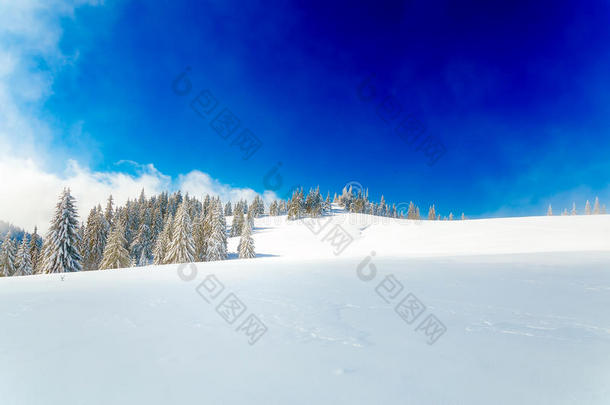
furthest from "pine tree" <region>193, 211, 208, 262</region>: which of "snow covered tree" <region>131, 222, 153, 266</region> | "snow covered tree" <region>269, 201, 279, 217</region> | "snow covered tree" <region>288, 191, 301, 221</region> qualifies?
"snow covered tree" <region>269, 201, 279, 217</region>

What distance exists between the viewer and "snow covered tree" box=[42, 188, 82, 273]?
20.7m

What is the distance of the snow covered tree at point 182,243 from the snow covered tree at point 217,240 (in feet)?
13.7

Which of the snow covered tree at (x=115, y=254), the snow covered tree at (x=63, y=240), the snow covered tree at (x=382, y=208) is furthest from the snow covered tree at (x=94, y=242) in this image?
the snow covered tree at (x=382, y=208)

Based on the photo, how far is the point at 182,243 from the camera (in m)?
30.3

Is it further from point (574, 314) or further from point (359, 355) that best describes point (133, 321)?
point (574, 314)

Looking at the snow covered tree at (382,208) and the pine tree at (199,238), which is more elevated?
the snow covered tree at (382,208)

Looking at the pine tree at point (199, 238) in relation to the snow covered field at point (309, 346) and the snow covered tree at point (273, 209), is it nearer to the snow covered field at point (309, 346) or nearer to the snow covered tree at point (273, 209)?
the snow covered field at point (309, 346)

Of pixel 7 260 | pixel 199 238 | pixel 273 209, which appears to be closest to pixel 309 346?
pixel 199 238

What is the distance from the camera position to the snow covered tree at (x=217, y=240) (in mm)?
35500

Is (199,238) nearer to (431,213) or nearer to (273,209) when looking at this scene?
(273,209)

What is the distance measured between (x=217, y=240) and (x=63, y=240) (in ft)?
55.3

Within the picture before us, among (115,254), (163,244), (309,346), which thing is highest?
(163,244)

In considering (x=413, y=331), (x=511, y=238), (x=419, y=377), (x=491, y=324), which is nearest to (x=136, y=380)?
(x=419, y=377)

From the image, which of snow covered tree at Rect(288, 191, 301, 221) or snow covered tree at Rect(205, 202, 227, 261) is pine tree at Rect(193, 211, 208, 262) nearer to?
snow covered tree at Rect(205, 202, 227, 261)
